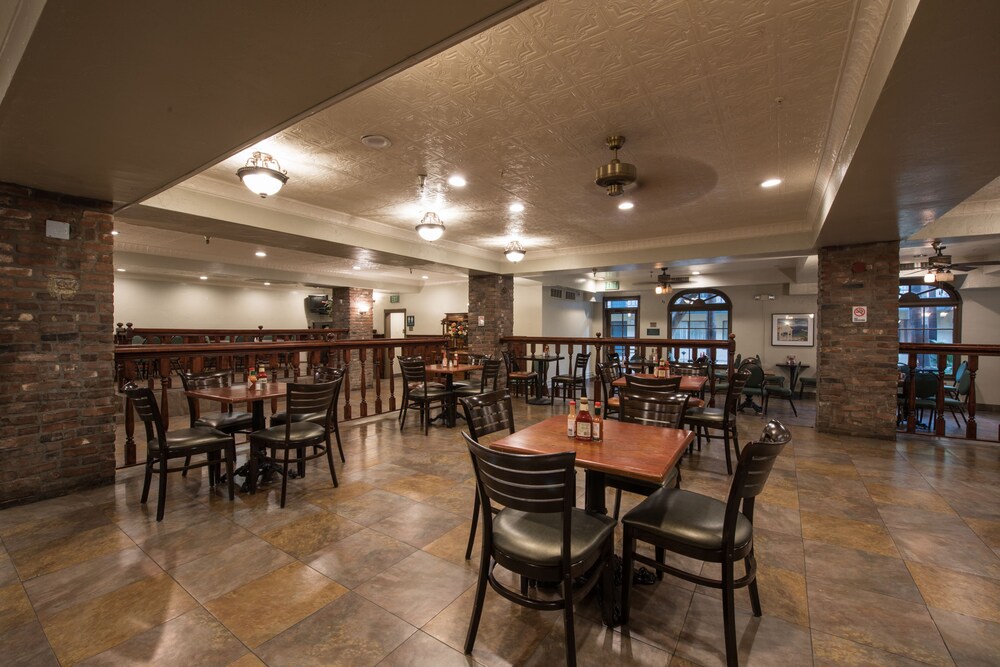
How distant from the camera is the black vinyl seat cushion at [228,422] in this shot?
362 cm

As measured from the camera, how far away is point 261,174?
A: 318 centimetres

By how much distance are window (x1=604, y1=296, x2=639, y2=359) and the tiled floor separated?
9.23 metres

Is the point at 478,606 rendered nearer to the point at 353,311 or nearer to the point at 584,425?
the point at 584,425

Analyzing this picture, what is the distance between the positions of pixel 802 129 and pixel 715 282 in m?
7.96

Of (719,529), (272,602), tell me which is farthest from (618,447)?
(272,602)

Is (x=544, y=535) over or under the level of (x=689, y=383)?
under

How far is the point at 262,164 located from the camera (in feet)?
10.5

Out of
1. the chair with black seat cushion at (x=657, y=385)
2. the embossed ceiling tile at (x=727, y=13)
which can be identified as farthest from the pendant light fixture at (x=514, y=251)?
the embossed ceiling tile at (x=727, y=13)

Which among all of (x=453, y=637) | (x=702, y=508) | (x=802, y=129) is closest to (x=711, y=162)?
(x=802, y=129)

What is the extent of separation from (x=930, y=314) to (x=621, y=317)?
22.3 ft

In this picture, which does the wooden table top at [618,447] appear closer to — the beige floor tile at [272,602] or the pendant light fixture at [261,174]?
the beige floor tile at [272,602]

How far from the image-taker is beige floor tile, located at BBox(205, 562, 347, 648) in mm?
1855

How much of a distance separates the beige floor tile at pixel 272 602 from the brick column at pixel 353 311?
30.3 feet

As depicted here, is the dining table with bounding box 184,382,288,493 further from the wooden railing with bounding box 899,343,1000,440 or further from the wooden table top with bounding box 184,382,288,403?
the wooden railing with bounding box 899,343,1000,440
